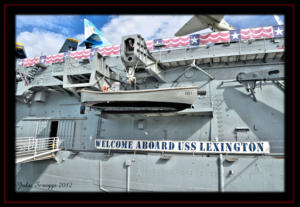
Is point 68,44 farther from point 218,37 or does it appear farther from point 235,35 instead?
point 235,35

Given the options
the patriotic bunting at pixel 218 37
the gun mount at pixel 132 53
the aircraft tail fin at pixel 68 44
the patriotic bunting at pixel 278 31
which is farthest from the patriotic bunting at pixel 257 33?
the aircraft tail fin at pixel 68 44

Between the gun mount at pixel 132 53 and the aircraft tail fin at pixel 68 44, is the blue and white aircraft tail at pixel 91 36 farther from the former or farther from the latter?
the gun mount at pixel 132 53

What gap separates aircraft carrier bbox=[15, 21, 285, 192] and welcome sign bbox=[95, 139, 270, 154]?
0.04 metres

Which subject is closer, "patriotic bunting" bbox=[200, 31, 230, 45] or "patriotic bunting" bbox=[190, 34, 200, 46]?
"patriotic bunting" bbox=[200, 31, 230, 45]

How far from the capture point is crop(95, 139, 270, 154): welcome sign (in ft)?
23.3

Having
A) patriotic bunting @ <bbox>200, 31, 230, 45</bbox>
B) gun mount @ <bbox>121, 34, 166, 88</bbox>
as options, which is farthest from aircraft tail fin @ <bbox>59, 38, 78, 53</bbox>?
patriotic bunting @ <bbox>200, 31, 230, 45</bbox>

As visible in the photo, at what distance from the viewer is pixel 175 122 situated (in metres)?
8.93

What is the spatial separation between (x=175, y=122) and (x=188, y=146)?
5.26 ft

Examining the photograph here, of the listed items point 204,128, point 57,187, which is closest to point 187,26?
point 204,128

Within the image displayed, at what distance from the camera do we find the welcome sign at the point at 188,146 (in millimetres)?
7103

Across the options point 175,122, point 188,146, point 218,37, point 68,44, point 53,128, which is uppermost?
point 68,44

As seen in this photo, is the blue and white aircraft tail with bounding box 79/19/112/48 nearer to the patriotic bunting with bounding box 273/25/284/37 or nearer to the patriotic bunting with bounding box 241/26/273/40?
the patriotic bunting with bounding box 241/26/273/40

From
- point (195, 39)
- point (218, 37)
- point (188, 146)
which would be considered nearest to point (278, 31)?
point (218, 37)
